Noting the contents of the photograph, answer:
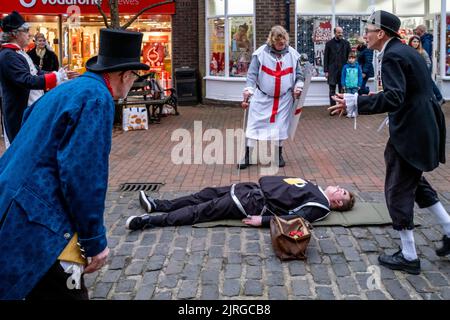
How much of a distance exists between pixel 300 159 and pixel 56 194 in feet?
23.2

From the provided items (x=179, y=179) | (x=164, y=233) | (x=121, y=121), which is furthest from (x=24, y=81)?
(x=121, y=121)

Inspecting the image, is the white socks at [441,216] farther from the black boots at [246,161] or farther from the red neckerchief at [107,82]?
the black boots at [246,161]

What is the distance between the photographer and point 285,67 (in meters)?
8.41

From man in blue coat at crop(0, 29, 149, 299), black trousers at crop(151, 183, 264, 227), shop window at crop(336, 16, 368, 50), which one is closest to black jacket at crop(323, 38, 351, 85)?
shop window at crop(336, 16, 368, 50)

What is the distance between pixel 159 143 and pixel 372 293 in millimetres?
7531

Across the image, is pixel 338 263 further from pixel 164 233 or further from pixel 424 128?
pixel 164 233

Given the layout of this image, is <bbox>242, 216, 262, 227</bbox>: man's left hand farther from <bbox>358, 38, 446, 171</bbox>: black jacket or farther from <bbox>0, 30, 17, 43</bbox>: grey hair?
<bbox>0, 30, 17, 43</bbox>: grey hair

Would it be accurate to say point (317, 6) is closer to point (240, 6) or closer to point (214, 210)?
point (240, 6)

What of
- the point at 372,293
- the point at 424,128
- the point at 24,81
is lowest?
the point at 372,293

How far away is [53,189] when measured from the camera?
2.54m

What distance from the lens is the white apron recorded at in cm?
841

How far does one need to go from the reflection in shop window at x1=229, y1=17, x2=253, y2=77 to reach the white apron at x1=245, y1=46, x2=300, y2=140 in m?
8.18

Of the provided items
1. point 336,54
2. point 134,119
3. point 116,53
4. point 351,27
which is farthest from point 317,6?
point 116,53

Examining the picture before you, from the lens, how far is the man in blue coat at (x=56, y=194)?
8.21 feet
